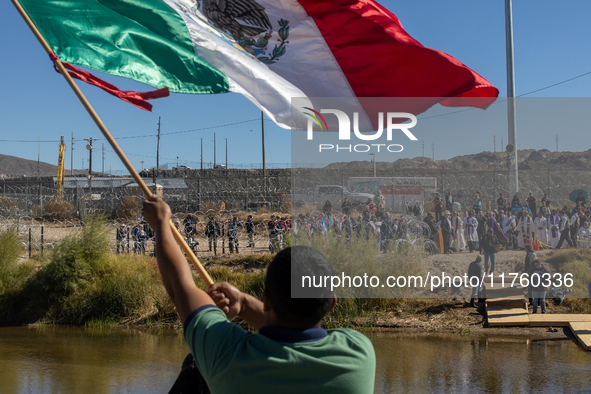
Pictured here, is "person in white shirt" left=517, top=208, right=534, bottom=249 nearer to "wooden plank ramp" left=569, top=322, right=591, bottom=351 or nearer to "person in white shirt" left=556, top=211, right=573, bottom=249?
"person in white shirt" left=556, top=211, right=573, bottom=249

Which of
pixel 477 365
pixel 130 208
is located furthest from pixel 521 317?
pixel 130 208

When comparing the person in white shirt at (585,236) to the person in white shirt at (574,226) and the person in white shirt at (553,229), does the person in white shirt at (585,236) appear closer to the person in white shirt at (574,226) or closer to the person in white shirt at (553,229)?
the person in white shirt at (574,226)

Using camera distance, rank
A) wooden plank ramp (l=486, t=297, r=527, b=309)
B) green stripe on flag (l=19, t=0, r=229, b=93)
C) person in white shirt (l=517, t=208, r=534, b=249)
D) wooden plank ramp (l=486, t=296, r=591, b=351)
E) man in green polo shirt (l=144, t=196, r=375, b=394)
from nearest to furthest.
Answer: man in green polo shirt (l=144, t=196, r=375, b=394) < green stripe on flag (l=19, t=0, r=229, b=93) < wooden plank ramp (l=486, t=296, r=591, b=351) < wooden plank ramp (l=486, t=297, r=527, b=309) < person in white shirt (l=517, t=208, r=534, b=249)

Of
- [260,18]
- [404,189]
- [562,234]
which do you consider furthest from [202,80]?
[404,189]

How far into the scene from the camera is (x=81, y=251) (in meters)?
13.9

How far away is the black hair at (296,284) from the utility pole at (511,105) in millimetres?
11423

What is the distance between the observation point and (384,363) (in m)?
9.47

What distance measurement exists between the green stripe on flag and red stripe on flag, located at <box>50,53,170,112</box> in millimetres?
315

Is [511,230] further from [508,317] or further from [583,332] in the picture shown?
[583,332]

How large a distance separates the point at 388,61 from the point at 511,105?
8884mm

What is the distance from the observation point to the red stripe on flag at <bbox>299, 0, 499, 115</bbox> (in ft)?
14.2

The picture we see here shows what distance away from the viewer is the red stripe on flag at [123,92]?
4180 millimetres

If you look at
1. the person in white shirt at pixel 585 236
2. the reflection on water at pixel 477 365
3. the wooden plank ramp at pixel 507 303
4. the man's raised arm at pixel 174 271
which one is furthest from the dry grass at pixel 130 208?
the man's raised arm at pixel 174 271

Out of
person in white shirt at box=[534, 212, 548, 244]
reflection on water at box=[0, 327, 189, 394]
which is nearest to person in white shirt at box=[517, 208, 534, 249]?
person in white shirt at box=[534, 212, 548, 244]
